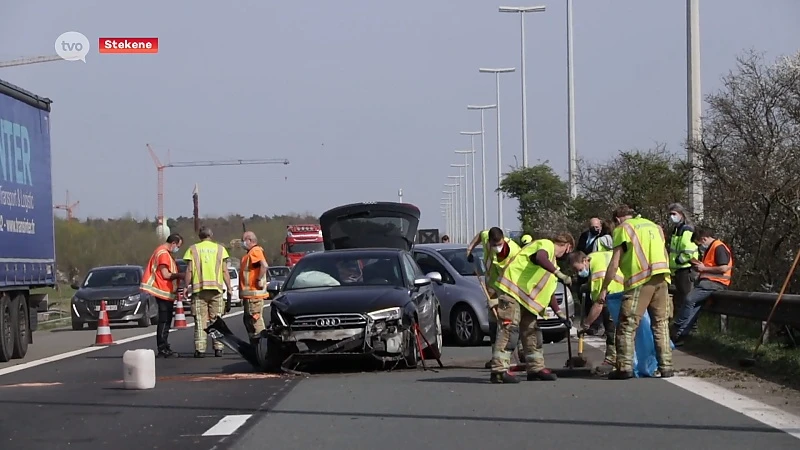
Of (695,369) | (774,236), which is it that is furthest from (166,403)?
(774,236)

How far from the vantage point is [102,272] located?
31.8m

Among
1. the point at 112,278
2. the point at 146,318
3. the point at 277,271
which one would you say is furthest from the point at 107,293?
the point at 277,271

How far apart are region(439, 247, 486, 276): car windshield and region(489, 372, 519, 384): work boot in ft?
24.1

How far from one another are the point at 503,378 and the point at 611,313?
2020mm

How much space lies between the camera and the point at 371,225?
84.0ft

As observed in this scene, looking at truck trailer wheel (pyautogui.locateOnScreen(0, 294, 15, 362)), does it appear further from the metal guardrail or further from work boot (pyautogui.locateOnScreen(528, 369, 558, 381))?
work boot (pyautogui.locateOnScreen(528, 369, 558, 381))

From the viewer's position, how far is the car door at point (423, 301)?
627 inches

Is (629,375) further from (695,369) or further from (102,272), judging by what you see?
(102,272)

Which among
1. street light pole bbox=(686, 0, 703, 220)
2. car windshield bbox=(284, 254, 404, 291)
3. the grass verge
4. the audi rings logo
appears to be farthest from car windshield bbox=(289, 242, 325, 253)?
the audi rings logo

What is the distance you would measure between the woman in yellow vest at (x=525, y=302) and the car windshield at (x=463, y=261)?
289 inches

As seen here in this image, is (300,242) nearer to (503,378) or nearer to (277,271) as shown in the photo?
(277,271)

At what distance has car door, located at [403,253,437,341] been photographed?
15922mm

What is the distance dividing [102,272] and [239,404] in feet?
67.4

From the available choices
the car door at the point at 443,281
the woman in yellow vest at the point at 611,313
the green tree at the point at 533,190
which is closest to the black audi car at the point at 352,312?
the woman in yellow vest at the point at 611,313
